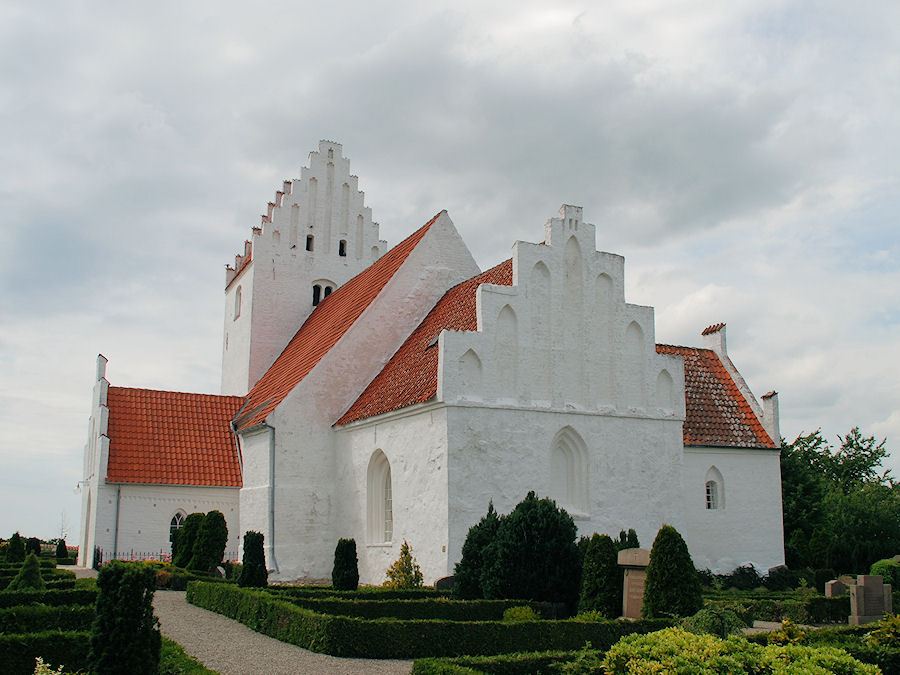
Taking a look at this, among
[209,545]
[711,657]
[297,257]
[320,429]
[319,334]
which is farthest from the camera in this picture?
[297,257]

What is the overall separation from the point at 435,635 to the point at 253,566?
20.7 ft

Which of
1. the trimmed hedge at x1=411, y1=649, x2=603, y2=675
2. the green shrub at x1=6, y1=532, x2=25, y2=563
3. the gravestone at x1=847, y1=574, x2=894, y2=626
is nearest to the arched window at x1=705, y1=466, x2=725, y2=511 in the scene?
the gravestone at x1=847, y1=574, x2=894, y2=626

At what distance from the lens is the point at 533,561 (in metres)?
13.8

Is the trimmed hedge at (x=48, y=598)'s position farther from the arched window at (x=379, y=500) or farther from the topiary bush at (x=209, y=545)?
the arched window at (x=379, y=500)

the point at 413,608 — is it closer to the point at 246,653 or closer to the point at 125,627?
the point at 246,653

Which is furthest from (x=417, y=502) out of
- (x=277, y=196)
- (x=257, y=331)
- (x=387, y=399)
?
(x=277, y=196)

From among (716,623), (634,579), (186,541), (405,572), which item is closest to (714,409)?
(405,572)

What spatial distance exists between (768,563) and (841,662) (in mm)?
16315

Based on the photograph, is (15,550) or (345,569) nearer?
(345,569)

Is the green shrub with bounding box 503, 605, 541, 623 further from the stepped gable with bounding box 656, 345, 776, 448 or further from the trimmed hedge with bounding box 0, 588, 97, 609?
the stepped gable with bounding box 656, 345, 776, 448

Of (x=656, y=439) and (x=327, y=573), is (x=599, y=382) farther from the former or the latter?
(x=327, y=573)

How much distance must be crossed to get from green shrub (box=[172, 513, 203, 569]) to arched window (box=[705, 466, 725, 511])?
1385 centimetres

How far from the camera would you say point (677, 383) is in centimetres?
2020

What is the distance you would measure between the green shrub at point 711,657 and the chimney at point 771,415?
16.9 meters
